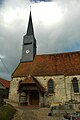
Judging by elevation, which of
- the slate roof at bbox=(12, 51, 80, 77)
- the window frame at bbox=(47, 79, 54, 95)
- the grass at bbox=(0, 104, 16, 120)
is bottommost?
the grass at bbox=(0, 104, 16, 120)

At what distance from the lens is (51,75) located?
25203 mm

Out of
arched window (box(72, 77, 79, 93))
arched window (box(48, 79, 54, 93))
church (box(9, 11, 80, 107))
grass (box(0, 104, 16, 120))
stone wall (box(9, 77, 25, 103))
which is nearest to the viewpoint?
grass (box(0, 104, 16, 120))

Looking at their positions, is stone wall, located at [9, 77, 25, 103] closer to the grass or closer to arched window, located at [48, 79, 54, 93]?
arched window, located at [48, 79, 54, 93]

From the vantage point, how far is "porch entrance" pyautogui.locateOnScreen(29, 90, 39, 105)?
24.1m

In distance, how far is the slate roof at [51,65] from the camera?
2520cm

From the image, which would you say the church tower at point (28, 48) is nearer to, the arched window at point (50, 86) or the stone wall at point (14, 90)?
the stone wall at point (14, 90)

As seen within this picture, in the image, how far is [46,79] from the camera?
25.3 meters

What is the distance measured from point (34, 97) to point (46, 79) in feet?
11.3

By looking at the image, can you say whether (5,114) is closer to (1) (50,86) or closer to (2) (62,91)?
(2) (62,91)

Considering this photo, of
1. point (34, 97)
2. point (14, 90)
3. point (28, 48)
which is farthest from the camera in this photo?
point (28, 48)

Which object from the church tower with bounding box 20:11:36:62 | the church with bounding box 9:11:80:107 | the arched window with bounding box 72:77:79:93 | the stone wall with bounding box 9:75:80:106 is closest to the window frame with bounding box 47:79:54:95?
the church with bounding box 9:11:80:107

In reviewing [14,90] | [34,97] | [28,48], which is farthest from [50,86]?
[28,48]

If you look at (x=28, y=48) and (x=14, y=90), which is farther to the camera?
(x=28, y=48)

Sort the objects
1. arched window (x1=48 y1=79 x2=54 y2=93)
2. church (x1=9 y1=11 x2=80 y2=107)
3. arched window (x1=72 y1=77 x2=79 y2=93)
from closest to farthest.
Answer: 1. church (x1=9 y1=11 x2=80 y2=107)
2. arched window (x1=72 y1=77 x2=79 y2=93)
3. arched window (x1=48 y1=79 x2=54 y2=93)
